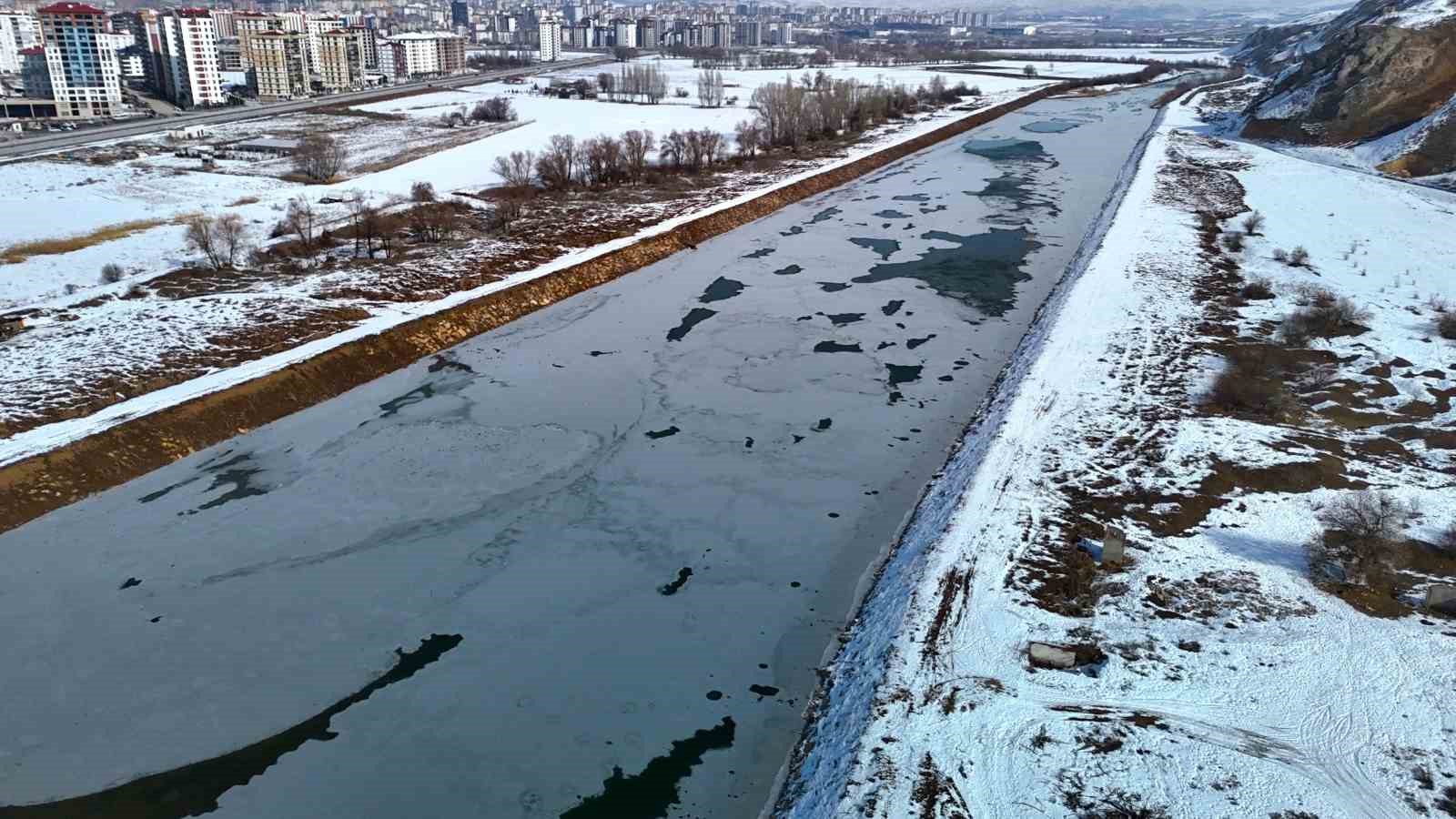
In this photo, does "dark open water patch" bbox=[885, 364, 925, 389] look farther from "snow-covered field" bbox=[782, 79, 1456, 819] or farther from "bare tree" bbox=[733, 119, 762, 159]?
"bare tree" bbox=[733, 119, 762, 159]

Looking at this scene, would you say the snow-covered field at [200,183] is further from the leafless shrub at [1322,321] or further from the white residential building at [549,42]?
the white residential building at [549,42]

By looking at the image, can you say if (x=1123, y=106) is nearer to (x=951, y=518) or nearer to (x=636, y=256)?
(x=636, y=256)

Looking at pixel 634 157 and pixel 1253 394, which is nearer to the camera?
pixel 1253 394

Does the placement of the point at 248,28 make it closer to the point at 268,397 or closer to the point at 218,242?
the point at 218,242

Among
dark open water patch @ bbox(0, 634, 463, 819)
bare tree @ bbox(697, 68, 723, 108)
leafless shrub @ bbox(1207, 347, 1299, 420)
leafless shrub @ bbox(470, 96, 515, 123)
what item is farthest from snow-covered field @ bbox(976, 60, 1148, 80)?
dark open water patch @ bbox(0, 634, 463, 819)

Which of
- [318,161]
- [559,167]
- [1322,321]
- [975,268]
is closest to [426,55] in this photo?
[318,161]
